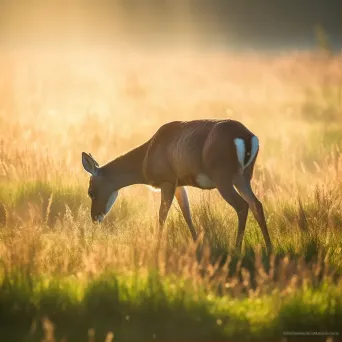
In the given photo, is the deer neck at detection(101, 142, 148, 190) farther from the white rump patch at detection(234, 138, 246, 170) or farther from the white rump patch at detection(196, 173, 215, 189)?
the white rump patch at detection(234, 138, 246, 170)

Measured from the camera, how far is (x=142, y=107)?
26094 millimetres

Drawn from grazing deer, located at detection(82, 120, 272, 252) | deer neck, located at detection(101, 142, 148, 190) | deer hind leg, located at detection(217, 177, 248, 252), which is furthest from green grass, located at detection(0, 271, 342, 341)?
deer neck, located at detection(101, 142, 148, 190)

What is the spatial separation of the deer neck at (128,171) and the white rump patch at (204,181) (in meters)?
1.14

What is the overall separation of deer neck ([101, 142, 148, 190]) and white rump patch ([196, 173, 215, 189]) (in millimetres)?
1135

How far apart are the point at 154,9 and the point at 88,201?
223 ft

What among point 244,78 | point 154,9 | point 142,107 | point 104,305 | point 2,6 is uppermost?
point 154,9

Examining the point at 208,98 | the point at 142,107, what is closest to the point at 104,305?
the point at 142,107

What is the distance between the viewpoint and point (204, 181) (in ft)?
37.1

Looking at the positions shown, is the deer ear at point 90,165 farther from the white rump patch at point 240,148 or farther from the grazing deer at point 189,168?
the white rump patch at point 240,148

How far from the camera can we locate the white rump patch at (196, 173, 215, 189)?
1124 centimetres

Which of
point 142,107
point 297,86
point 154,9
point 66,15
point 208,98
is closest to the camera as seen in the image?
point 142,107

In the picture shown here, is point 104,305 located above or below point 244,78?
below

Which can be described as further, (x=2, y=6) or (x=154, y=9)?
(x=154, y=9)

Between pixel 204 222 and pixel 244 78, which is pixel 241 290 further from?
pixel 244 78
